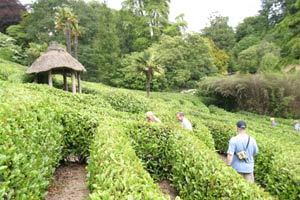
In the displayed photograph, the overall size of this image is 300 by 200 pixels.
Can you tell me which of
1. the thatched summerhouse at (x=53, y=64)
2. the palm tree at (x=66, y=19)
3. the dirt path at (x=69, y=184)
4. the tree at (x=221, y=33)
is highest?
the tree at (x=221, y=33)

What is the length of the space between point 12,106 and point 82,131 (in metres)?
2.58

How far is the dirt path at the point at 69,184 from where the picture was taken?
4.69m

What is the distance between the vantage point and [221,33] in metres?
47.5

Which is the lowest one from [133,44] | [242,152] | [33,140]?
[242,152]

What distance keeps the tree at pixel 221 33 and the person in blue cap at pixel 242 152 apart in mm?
44200

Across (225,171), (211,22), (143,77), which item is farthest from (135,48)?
(225,171)

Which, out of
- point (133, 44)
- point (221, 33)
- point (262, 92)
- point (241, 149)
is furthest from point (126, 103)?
point (221, 33)

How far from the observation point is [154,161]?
595 cm

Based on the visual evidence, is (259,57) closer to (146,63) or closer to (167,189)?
(146,63)

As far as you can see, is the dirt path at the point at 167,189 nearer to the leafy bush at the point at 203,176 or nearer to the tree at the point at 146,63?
the leafy bush at the point at 203,176

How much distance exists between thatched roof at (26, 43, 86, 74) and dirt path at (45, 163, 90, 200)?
36.4ft

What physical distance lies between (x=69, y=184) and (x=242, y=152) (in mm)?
3405

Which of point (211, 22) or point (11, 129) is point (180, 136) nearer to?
point (11, 129)

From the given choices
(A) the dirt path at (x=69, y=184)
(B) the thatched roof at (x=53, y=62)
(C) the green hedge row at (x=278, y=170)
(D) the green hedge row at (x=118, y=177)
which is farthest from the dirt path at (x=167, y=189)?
(B) the thatched roof at (x=53, y=62)
